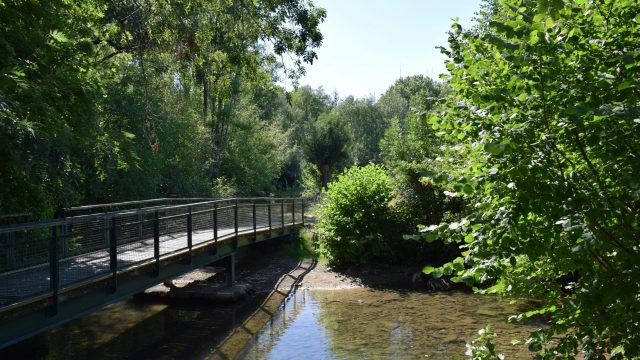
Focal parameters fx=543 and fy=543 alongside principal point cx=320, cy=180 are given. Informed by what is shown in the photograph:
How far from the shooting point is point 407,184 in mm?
20062

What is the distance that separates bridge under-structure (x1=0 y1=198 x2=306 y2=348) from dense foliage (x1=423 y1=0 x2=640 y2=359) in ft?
19.4

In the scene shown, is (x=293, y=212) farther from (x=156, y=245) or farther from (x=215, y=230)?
(x=156, y=245)

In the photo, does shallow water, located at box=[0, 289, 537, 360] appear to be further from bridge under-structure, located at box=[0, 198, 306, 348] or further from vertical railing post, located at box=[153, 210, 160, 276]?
vertical railing post, located at box=[153, 210, 160, 276]

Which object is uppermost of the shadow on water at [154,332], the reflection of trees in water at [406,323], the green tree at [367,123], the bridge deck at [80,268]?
the green tree at [367,123]

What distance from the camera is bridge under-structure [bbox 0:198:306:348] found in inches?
278

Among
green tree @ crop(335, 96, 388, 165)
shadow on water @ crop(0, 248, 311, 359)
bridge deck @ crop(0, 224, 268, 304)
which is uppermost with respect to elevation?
green tree @ crop(335, 96, 388, 165)

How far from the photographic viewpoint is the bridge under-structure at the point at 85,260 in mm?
7059

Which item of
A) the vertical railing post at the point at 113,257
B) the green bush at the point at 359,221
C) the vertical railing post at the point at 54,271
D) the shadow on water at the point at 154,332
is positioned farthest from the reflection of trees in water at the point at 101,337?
the green bush at the point at 359,221

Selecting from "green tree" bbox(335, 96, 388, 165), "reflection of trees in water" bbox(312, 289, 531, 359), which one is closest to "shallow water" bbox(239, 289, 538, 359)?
"reflection of trees in water" bbox(312, 289, 531, 359)

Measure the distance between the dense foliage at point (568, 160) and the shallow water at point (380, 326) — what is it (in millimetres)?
7632

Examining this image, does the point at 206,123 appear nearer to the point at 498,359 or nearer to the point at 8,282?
the point at 8,282

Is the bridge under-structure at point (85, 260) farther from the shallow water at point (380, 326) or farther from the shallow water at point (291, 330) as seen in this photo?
the shallow water at point (380, 326)

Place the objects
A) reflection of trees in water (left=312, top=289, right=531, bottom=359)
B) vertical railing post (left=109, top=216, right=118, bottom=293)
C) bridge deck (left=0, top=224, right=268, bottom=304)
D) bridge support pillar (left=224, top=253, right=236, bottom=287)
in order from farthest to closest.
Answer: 1. bridge support pillar (left=224, top=253, right=236, bottom=287)
2. reflection of trees in water (left=312, top=289, right=531, bottom=359)
3. vertical railing post (left=109, top=216, right=118, bottom=293)
4. bridge deck (left=0, top=224, right=268, bottom=304)

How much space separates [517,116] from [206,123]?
31.9 m
